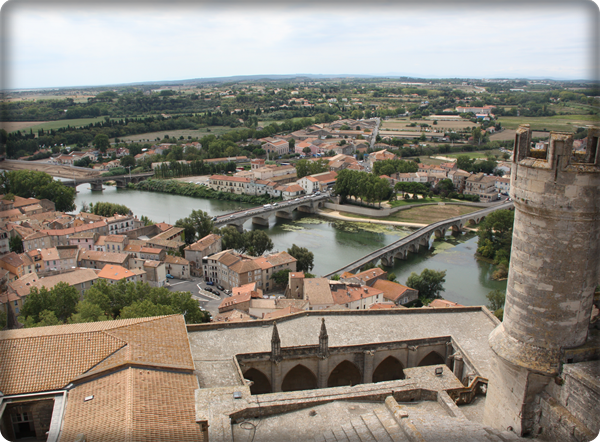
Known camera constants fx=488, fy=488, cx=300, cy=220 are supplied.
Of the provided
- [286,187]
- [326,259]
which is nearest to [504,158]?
[286,187]

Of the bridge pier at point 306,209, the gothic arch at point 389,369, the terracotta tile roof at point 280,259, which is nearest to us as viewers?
the gothic arch at point 389,369

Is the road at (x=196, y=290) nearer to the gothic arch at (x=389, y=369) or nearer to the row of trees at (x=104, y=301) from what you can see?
the row of trees at (x=104, y=301)

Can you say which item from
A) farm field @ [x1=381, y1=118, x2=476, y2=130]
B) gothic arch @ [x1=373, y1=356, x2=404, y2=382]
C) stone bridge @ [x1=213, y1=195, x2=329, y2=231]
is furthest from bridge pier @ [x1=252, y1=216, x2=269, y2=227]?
farm field @ [x1=381, y1=118, x2=476, y2=130]

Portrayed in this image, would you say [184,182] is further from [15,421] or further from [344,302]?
[15,421]

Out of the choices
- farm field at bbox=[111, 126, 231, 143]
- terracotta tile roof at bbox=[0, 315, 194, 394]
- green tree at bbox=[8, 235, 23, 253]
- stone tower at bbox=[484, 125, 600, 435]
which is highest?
stone tower at bbox=[484, 125, 600, 435]

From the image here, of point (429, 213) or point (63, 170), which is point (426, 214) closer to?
point (429, 213)

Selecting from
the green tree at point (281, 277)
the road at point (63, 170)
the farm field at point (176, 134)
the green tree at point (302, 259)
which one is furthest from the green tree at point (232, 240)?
the farm field at point (176, 134)

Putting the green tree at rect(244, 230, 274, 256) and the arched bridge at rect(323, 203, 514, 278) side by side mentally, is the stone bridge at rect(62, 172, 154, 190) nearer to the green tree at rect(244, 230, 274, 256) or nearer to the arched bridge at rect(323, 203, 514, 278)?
the green tree at rect(244, 230, 274, 256)

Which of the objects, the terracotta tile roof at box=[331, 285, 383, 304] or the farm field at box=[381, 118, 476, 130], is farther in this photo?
the farm field at box=[381, 118, 476, 130]
